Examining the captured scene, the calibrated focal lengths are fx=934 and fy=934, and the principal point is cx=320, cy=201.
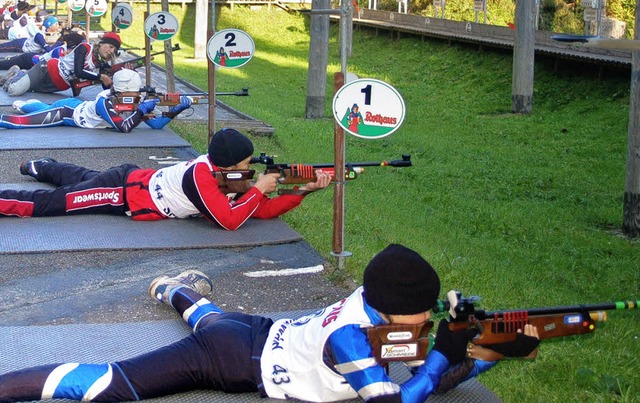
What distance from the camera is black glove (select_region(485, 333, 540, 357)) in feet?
13.3

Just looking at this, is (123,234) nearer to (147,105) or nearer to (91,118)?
(147,105)

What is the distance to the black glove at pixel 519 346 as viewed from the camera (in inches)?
160

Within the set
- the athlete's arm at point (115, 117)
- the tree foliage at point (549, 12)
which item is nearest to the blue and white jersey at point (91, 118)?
the athlete's arm at point (115, 117)

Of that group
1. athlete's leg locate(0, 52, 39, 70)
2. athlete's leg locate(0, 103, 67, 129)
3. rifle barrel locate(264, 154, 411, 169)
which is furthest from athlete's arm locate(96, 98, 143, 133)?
athlete's leg locate(0, 52, 39, 70)

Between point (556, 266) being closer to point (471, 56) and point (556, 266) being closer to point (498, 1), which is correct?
point (471, 56)

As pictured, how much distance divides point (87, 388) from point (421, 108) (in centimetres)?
1690

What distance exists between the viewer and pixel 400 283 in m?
3.90

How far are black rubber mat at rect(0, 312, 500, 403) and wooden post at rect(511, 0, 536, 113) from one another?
47.8 feet

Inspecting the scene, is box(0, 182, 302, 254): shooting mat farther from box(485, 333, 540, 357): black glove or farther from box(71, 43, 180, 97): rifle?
box(71, 43, 180, 97): rifle

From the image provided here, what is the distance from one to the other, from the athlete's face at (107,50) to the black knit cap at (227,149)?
799cm

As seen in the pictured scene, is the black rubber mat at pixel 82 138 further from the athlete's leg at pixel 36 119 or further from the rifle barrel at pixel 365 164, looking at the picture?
the rifle barrel at pixel 365 164

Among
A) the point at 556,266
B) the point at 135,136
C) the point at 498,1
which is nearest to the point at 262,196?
the point at 556,266

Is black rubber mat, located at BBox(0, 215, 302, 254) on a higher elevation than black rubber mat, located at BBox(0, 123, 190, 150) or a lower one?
lower

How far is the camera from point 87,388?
13.9 feet
